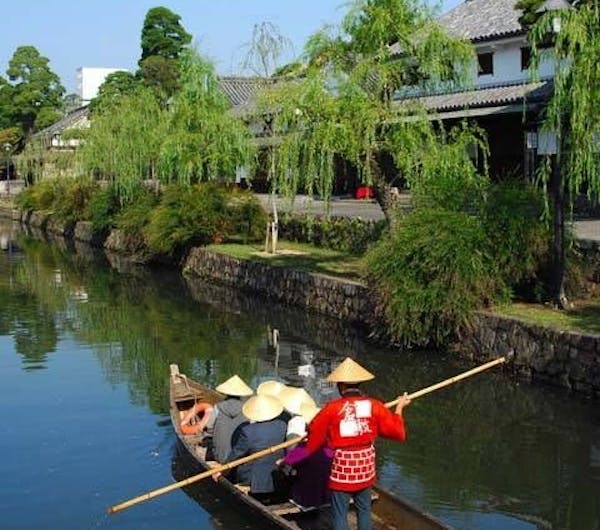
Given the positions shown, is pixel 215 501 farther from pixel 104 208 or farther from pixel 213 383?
pixel 104 208

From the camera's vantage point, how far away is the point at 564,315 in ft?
46.1

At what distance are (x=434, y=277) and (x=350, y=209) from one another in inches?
594

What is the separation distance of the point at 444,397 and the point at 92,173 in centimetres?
2816

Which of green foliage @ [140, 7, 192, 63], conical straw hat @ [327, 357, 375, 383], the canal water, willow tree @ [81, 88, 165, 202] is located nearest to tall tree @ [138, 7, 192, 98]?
green foliage @ [140, 7, 192, 63]

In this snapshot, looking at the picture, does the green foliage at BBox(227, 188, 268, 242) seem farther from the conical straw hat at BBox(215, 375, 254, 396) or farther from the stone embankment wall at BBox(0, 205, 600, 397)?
the conical straw hat at BBox(215, 375, 254, 396)

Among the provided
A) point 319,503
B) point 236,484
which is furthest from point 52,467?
point 319,503

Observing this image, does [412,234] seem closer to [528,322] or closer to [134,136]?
[528,322]

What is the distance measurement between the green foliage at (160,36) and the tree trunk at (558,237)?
177ft

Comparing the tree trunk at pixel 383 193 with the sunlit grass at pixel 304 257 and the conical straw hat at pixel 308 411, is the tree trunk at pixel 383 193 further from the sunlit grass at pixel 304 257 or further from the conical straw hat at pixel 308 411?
the conical straw hat at pixel 308 411

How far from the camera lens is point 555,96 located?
44.0ft

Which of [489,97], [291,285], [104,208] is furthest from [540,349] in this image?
[104,208]

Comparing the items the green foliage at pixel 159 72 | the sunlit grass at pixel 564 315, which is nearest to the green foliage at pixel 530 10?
the sunlit grass at pixel 564 315

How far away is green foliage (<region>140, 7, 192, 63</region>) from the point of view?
65.1m

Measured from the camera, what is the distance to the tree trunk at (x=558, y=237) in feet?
46.5
